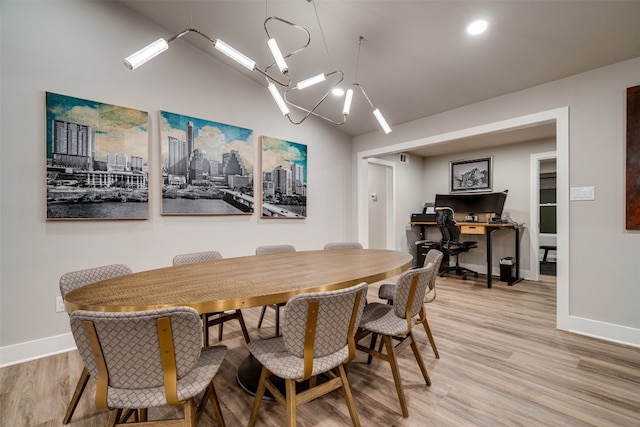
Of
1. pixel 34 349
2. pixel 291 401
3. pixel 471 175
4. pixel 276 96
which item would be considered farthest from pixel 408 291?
pixel 471 175

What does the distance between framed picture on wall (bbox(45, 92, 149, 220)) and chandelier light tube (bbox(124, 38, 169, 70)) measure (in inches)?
53.1

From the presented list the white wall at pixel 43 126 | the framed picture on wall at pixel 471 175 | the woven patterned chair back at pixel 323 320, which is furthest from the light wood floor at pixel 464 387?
the framed picture on wall at pixel 471 175

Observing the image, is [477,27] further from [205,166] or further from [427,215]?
[427,215]

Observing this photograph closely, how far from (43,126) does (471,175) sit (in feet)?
19.8

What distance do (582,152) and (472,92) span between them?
3.85ft

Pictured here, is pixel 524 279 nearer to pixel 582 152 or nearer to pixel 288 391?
pixel 582 152

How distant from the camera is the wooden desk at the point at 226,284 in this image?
111 cm

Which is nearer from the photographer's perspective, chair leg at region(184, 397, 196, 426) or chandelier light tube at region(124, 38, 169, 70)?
chair leg at region(184, 397, 196, 426)

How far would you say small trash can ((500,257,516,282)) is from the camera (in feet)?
14.2

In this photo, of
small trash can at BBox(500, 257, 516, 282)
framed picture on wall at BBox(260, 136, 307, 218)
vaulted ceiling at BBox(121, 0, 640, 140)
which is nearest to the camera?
vaulted ceiling at BBox(121, 0, 640, 140)

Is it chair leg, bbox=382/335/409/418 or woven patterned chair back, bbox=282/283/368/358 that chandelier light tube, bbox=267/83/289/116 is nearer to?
woven patterned chair back, bbox=282/283/368/358

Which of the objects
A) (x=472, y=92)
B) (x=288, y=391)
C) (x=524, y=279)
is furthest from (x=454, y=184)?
(x=288, y=391)

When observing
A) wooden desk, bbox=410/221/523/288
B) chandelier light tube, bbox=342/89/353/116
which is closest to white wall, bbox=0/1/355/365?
chandelier light tube, bbox=342/89/353/116

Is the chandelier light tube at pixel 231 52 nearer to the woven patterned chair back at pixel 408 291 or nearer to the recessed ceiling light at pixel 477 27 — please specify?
the woven patterned chair back at pixel 408 291
